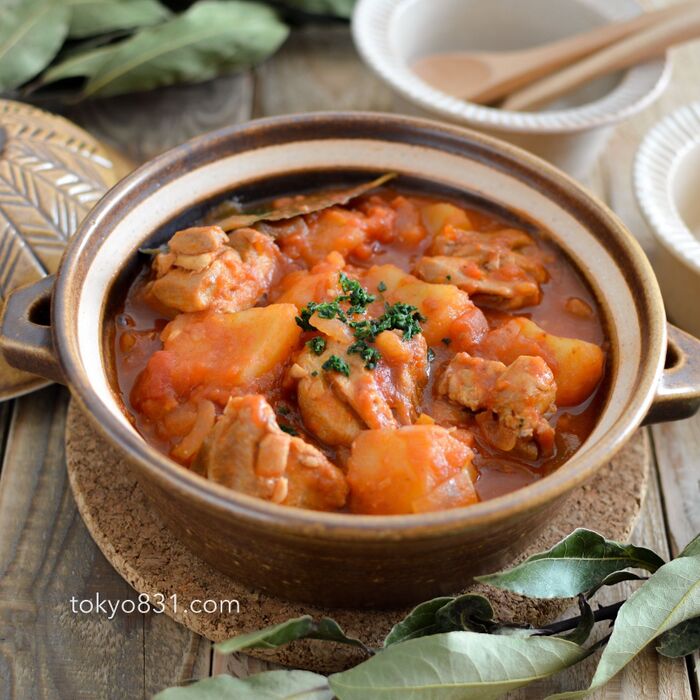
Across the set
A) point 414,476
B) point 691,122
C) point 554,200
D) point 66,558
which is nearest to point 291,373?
point 414,476

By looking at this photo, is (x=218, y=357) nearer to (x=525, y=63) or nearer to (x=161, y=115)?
(x=161, y=115)

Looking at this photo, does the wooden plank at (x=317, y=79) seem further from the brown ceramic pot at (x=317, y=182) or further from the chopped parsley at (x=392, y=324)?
the chopped parsley at (x=392, y=324)

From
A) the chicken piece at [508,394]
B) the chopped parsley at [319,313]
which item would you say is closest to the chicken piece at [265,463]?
the chopped parsley at [319,313]

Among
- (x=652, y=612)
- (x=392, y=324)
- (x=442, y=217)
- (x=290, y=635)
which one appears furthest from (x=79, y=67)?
(x=652, y=612)

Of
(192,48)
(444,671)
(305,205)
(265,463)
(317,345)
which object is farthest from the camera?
(192,48)

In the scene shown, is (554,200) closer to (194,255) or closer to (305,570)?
(194,255)
